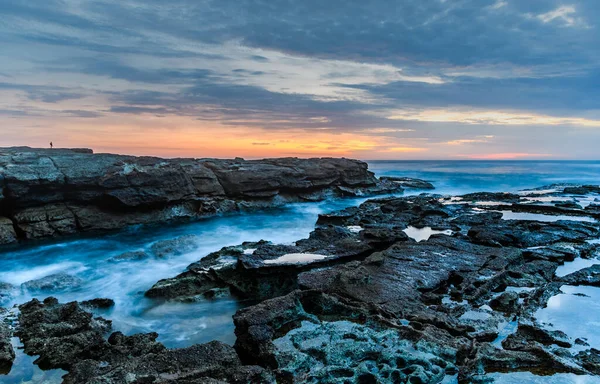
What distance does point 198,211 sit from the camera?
2070 centimetres

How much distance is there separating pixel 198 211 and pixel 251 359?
16.0m

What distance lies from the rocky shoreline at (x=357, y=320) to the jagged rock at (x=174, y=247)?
2.56 meters

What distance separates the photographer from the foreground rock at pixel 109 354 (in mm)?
4660

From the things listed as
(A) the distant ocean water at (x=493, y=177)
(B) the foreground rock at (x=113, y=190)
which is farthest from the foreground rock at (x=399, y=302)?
(A) the distant ocean water at (x=493, y=177)

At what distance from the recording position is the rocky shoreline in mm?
4867

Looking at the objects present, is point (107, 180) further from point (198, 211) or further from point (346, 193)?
point (346, 193)

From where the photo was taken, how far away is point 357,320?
19.7 ft

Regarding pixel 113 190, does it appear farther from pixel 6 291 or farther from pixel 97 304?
pixel 97 304

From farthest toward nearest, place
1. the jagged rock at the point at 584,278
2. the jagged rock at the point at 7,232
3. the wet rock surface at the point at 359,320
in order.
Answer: the jagged rock at the point at 7,232, the jagged rock at the point at 584,278, the wet rock surface at the point at 359,320

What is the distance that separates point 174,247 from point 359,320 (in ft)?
29.4

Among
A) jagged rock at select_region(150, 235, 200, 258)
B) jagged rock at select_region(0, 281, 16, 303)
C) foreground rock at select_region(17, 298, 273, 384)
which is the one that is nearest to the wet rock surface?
foreground rock at select_region(17, 298, 273, 384)

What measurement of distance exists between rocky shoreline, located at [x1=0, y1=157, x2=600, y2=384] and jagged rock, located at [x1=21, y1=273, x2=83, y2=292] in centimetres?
206

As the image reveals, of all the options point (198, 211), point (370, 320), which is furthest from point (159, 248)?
point (370, 320)

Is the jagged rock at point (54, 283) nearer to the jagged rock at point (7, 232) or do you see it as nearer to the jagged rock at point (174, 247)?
the jagged rock at point (174, 247)
